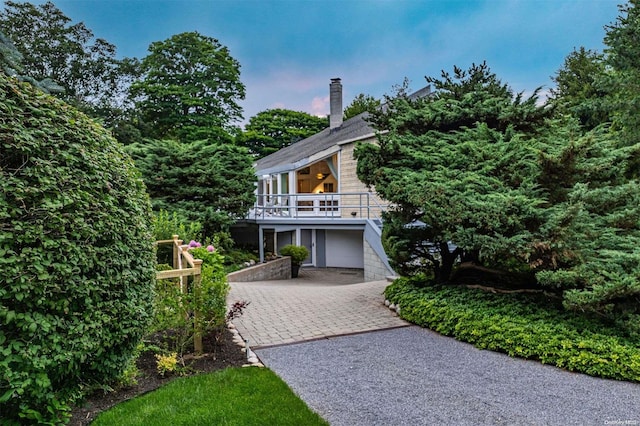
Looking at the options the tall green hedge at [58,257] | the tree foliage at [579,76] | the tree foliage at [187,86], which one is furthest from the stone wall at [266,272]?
the tree foliage at [579,76]

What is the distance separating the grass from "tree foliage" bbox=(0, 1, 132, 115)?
72.8 feet

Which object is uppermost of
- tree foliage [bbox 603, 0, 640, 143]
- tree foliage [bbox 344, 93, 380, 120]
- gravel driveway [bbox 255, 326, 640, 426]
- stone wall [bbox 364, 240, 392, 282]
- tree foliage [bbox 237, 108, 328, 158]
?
tree foliage [bbox 344, 93, 380, 120]

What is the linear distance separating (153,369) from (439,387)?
343 cm

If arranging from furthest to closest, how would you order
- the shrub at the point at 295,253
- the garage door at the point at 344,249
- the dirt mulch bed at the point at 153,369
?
the garage door at the point at 344,249
the shrub at the point at 295,253
the dirt mulch bed at the point at 153,369

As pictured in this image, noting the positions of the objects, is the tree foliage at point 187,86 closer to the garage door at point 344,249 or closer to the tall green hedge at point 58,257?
the garage door at point 344,249

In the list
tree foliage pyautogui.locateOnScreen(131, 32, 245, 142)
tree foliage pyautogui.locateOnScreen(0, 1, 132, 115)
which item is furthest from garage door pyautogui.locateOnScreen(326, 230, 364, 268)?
tree foliage pyautogui.locateOnScreen(0, 1, 132, 115)

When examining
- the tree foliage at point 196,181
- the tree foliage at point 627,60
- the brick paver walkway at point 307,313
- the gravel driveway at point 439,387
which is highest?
the tree foliage at point 627,60

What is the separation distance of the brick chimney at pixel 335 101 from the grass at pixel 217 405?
1909 centimetres

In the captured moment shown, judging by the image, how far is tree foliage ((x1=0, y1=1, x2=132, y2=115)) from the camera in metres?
21.9

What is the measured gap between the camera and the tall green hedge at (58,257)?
2.47 metres

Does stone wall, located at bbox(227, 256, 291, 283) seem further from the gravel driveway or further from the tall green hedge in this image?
the tall green hedge

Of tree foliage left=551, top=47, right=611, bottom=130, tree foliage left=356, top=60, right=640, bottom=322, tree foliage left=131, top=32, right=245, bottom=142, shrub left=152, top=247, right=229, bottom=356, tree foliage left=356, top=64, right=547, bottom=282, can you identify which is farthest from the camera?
tree foliage left=131, top=32, right=245, bottom=142

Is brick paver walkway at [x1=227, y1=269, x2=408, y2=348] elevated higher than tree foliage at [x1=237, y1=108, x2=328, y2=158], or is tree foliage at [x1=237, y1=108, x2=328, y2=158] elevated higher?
tree foliage at [x1=237, y1=108, x2=328, y2=158]

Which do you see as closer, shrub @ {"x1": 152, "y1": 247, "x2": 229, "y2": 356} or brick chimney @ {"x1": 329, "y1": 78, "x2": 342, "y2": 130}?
shrub @ {"x1": 152, "y1": 247, "x2": 229, "y2": 356}
